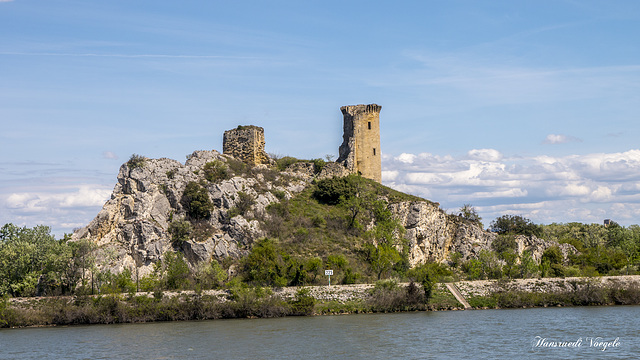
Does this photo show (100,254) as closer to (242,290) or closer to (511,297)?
(242,290)

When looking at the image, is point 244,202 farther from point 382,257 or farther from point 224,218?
point 382,257

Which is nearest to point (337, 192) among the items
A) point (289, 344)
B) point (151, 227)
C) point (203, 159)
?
point (203, 159)

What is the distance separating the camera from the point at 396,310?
64.1 meters

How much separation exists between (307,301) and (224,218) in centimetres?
1909

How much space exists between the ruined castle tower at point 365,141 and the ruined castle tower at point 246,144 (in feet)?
42.6

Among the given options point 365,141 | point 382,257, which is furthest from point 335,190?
point 382,257

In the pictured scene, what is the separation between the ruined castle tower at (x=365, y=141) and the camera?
3792 inches

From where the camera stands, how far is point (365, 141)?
3797 inches

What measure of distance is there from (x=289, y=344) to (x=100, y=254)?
3234 cm

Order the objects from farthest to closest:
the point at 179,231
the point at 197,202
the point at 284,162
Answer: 1. the point at 284,162
2. the point at 197,202
3. the point at 179,231

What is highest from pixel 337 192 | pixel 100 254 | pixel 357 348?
pixel 337 192

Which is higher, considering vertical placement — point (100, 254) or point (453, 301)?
point (100, 254)

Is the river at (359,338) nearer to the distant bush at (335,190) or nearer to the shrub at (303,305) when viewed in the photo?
the shrub at (303,305)

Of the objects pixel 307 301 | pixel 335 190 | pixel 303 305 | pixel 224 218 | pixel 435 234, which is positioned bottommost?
pixel 303 305
